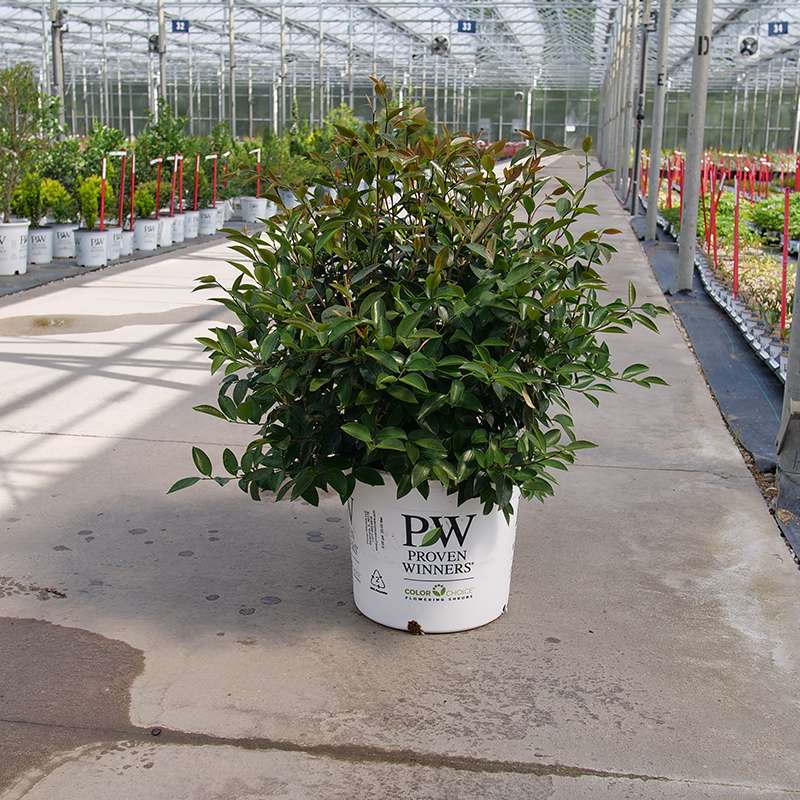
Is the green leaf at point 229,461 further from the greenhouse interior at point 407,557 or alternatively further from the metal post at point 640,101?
the metal post at point 640,101

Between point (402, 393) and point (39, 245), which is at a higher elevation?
point (402, 393)

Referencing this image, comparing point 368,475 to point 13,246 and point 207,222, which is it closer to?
point 13,246

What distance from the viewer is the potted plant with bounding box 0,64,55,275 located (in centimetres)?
1179

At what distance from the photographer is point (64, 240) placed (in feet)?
44.2

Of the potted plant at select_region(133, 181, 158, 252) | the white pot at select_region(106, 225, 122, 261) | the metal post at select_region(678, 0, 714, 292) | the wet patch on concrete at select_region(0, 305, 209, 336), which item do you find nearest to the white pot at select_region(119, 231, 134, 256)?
the white pot at select_region(106, 225, 122, 261)

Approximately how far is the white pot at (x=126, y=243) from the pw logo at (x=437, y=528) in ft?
37.0

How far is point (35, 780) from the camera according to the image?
275cm

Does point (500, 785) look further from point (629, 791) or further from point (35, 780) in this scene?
point (35, 780)

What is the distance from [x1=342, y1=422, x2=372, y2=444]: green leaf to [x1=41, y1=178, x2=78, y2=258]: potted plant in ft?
35.4

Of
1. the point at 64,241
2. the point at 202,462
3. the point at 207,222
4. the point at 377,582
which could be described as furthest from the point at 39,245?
the point at 377,582

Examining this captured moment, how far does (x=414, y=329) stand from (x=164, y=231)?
12.9 metres

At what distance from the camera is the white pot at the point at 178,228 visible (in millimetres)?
16000

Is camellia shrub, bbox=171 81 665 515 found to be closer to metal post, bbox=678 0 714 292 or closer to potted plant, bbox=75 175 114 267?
metal post, bbox=678 0 714 292

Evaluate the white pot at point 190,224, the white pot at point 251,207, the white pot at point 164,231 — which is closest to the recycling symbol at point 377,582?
the white pot at point 164,231
